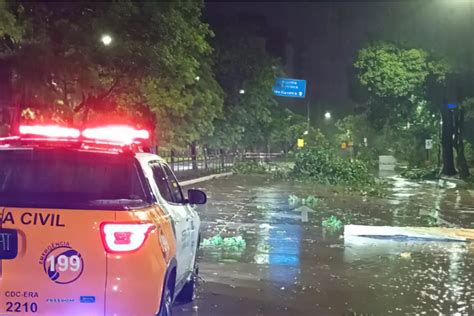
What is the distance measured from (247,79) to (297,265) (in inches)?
1426

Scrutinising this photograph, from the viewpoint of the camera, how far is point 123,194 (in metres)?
5.06

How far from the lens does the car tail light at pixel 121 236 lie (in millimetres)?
4551

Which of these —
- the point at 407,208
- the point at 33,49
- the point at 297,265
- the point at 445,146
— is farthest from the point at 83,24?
the point at 445,146

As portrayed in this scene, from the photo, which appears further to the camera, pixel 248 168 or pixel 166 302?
pixel 248 168

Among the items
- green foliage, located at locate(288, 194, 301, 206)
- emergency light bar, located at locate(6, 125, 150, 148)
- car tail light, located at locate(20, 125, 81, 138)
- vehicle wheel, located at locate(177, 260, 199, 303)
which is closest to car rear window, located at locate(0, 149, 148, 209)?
emergency light bar, located at locate(6, 125, 150, 148)

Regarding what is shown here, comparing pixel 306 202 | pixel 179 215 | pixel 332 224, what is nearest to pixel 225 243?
pixel 332 224

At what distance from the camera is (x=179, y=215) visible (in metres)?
6.27

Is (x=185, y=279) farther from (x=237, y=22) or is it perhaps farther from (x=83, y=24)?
(x=237, y=22)

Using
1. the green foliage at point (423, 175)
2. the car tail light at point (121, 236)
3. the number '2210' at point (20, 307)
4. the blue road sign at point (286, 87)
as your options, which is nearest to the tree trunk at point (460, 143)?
the green foliage at point (423, 175)

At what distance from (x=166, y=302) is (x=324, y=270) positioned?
5102 millimetres

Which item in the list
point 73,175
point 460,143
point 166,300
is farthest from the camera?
point 460,143

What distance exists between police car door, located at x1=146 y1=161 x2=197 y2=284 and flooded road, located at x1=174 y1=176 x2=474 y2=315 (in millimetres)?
876

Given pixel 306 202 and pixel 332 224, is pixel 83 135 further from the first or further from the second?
pixel 306 202

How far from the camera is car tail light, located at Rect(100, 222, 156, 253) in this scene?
14.9 feet
